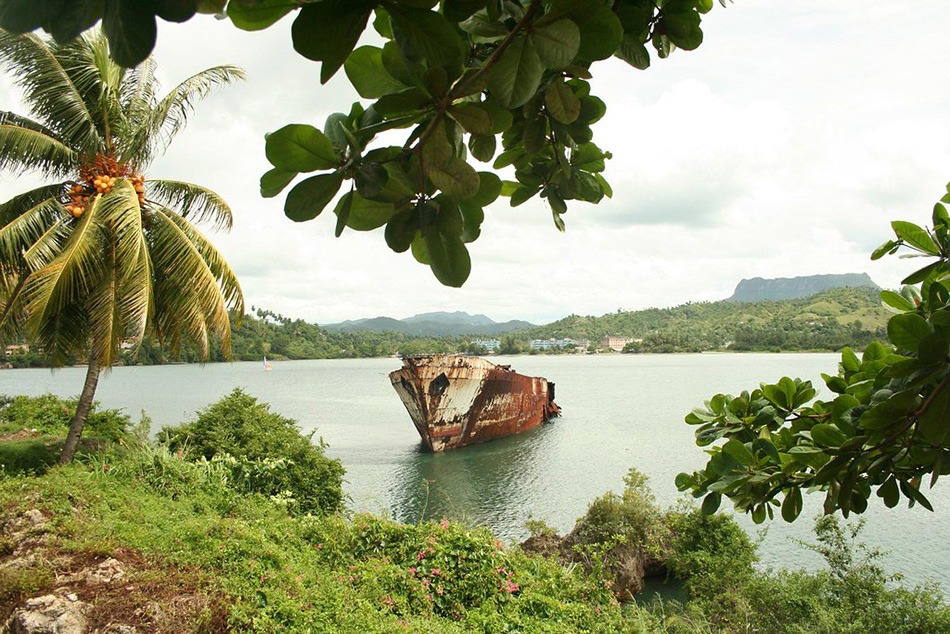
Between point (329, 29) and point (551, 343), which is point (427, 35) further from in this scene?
point (551, 343)

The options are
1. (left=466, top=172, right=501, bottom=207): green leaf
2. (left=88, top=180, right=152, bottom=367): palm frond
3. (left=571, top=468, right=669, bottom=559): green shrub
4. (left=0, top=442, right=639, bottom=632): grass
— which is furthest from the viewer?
(left=571, top=468, right=669, bottom=559): green shrub

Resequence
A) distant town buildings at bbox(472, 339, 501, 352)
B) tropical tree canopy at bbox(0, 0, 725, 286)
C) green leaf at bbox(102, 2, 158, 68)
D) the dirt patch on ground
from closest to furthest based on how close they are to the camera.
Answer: green leaf at bbox(102, 2, 158, 68) → tropical tree canopy at bbox(0, 0, 725, 286) → the dirt patch on ground → distant town buildings at bbox(472, 339, 501, 352)

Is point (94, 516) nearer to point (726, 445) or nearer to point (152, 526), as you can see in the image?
point (152, 526)

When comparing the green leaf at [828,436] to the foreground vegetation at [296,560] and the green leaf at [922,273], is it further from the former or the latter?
the foreground vegetation at [296,560]

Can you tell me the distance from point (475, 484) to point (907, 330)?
16.3 m

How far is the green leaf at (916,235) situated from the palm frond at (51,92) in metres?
9.76

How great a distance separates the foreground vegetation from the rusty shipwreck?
1008 centimetres

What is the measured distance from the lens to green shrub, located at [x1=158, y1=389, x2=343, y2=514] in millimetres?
7719

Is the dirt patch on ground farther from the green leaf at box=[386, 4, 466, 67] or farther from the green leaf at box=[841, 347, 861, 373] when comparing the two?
the green leaf at box=[386, 4, 466, 67]

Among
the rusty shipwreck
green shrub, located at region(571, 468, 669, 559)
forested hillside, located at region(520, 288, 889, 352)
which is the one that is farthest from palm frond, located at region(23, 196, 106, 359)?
forested hillside, located at region(520, 288, 889, 352)

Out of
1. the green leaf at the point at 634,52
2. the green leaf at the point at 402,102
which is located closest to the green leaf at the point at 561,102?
the green leaf at the point at 634,52

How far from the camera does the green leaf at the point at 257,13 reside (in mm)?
507

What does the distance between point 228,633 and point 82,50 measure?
27.8ft

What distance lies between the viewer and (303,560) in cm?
545
